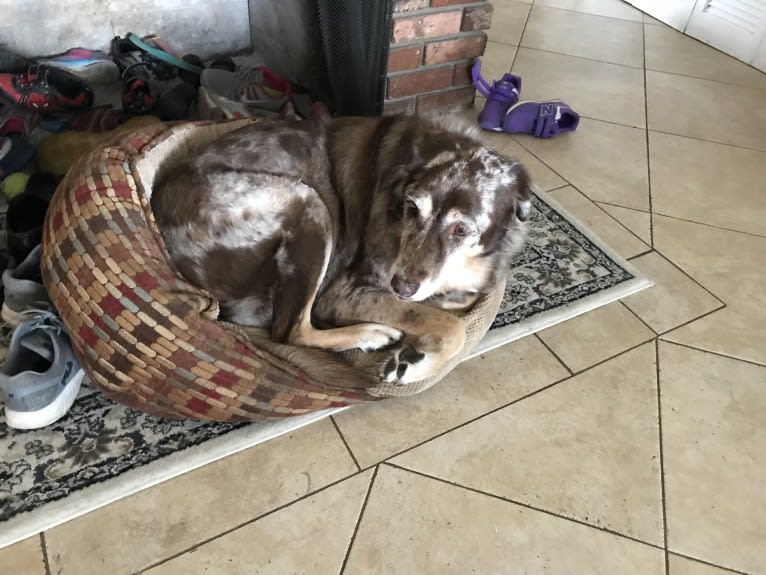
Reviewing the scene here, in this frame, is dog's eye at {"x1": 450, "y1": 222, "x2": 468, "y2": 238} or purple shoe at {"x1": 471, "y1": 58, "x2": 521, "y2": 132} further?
purple shoe at {"x1": 471, "y1": 58, "x2": 521, "y2": 132}

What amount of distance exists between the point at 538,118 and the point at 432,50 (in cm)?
68

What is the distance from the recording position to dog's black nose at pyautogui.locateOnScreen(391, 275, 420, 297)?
1867 mm

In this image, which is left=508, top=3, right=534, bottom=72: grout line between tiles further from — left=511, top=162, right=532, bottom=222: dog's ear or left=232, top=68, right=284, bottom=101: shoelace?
left=511, top=162, right=532, bottom=222: dog's ear

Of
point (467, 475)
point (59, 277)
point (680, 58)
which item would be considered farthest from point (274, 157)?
point (680, 58)

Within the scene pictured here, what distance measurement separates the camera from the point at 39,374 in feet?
5.95

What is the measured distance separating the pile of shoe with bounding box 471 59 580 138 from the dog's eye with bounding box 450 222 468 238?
171 centimetres

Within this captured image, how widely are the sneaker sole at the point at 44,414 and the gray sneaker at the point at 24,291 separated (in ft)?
1.01

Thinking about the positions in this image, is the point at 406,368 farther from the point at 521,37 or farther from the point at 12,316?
the point at 521,37

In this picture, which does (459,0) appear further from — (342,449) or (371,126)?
(342,449)

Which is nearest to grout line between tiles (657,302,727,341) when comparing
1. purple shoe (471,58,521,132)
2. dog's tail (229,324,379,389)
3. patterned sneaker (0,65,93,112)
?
dog's tail (229,324,379,389)

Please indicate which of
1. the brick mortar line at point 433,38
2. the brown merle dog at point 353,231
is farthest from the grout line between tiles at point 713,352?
the brick mortar line at point 433,38

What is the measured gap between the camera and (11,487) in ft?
5.65

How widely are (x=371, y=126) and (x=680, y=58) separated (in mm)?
3267

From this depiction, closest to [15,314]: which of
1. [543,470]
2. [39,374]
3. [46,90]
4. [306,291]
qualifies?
[39,374]
